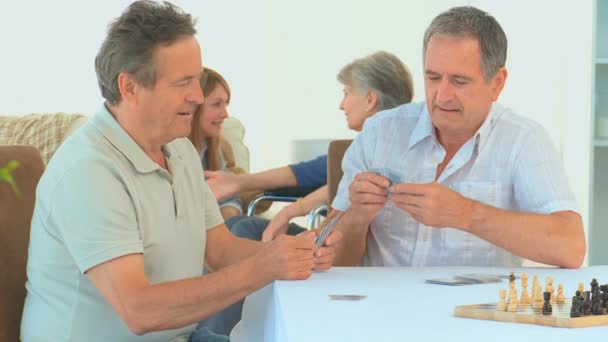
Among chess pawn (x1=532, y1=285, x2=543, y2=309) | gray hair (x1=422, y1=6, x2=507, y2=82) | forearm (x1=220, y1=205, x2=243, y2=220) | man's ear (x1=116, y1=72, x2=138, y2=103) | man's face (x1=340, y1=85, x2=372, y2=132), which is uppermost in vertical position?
gray hair (x1=422, y1=6, x2=507, y2=82)

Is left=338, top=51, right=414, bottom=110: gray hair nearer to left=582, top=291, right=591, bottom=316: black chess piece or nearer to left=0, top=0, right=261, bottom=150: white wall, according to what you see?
left=582, top=291, right=591, bottom=316: black chess piece

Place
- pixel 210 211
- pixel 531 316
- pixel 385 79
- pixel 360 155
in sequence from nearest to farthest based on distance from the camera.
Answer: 1. pixel 531 316
2. pixel 210 211
3. pixel 360 155
4. pixel 385 79

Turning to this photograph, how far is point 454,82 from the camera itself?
7.47 feet

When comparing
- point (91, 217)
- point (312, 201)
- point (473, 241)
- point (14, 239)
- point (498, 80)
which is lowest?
point (312, 201)

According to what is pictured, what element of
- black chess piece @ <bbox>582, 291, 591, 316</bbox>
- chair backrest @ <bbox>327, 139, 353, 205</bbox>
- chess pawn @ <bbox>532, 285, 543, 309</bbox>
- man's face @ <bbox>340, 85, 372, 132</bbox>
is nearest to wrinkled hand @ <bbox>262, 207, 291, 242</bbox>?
chair backrest @ <bbox>327, 139, 353, 205</bbox>

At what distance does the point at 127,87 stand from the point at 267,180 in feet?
6.87

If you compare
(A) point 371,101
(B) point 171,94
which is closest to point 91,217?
(B) point 171,94

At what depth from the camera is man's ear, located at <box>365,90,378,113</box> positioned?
3.45 m

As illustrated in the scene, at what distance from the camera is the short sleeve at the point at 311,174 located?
4.02m

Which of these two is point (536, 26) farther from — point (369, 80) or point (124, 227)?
point (124, 227)

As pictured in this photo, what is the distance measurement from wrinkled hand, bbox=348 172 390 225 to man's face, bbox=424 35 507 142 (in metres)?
0.30

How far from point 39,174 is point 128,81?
0.37 meters

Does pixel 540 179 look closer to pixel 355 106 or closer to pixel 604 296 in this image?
pixel 604 296

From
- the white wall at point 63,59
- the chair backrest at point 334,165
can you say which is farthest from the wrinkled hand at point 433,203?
the white wall at point 63,59
